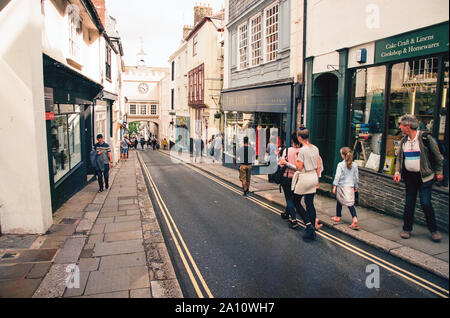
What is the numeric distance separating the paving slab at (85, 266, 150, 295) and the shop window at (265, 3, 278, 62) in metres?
10.8

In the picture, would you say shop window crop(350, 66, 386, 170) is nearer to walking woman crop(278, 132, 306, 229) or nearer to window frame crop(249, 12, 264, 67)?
walking woman crop(278, 132, 306, 229)

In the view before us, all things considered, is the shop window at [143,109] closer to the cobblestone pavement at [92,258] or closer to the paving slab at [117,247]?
the cobblestone pavement at [92,258]

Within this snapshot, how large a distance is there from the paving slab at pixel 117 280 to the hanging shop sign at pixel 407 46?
5799 mm

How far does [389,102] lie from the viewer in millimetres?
8023

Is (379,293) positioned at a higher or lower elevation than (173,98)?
lower

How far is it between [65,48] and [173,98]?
3006cm

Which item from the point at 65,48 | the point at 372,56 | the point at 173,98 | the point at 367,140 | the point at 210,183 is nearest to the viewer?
the point at 372,56

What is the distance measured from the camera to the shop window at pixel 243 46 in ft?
53.4

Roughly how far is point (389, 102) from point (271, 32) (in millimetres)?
7247

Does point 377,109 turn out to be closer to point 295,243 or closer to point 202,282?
point 295,243

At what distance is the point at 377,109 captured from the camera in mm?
8531

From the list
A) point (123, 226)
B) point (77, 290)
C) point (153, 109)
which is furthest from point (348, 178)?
point (153, 109)

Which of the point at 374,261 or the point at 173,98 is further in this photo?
the point at 173,98
